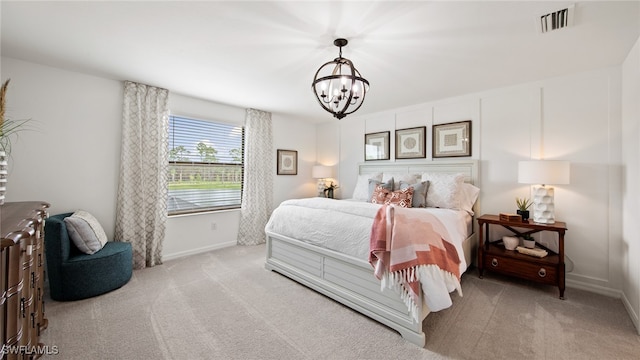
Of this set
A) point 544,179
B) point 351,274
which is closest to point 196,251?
point 351,274

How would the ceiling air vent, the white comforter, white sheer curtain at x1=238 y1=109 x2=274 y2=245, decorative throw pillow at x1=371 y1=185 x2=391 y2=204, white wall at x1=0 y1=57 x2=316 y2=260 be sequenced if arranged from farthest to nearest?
white sheer curtain at x1=238 y1=109 x2=274 y2=245 < decorative throw pillow at x1=371 y1=185 x2=391 y2=204 < white wall at x1=0 y1=57 x2=316 y2=260 < the white comforter < the ceiling air vent

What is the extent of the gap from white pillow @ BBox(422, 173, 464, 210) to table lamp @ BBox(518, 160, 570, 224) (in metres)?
0.66

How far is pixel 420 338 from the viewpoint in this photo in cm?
182

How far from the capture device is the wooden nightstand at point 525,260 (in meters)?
2.48

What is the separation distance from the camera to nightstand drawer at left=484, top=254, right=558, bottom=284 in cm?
251

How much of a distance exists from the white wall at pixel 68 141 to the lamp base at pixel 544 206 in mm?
4592

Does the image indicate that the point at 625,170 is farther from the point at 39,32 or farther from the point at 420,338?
the point at 39,32

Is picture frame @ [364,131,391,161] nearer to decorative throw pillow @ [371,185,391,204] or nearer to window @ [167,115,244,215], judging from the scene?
decorative throw pillow @ [371,185,391,204]

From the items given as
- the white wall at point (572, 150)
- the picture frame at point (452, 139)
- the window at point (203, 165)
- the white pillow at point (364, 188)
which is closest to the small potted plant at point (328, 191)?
the white pillow at point (364, 188)

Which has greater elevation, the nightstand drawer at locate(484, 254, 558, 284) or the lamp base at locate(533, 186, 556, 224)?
the lamp base at locate(533, 186, 556, 224)

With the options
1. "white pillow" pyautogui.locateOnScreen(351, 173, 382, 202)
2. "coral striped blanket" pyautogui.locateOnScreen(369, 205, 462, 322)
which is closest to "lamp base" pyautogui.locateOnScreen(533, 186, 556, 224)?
"coral striped blanket" pyautogui.locateOnScreen(369, 205, 462, 322)

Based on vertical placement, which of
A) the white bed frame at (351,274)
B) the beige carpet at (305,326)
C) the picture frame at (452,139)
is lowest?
the beige carpet at (305,326)

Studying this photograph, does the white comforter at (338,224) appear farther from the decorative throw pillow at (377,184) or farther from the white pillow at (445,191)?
the decorative throw pillow at (377,184)

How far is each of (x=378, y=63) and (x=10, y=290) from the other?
9.79 ft
